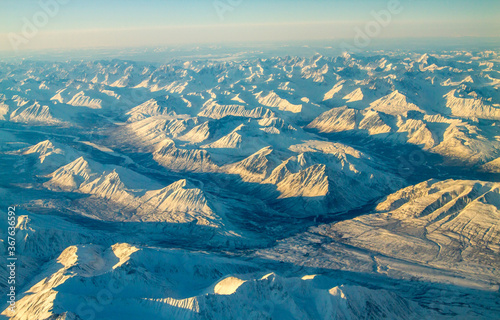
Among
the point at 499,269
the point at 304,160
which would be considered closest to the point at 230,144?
the point at 304,160

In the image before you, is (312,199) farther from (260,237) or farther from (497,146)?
(497,146)

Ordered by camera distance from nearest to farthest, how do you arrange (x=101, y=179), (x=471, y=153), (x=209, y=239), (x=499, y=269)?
(x=499, y=269) → (x=209, y=239) → (x=101, y=179) → (x=471, y=153)

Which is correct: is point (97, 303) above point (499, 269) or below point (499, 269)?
above

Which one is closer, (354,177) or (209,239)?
(209,239)

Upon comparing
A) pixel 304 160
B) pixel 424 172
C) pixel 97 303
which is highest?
pixel 97 303

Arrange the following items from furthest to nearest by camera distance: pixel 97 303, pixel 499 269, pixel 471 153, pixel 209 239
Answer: pixel 471 153, pixel 209 239, pixel 499 269, pixel 97 303

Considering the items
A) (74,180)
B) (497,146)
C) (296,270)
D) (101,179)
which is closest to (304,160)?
(296,270)

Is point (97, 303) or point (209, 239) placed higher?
point (97, 303)


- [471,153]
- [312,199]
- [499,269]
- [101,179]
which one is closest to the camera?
[499,269]

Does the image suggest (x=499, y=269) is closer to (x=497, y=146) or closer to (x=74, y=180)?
(x=497, y=146)
